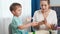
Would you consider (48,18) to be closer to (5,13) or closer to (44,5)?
(44,5)

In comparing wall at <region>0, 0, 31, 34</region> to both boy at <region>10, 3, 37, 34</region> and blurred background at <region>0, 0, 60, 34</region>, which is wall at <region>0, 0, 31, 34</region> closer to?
blurred background at <region>0, 0, 60, 34</region>

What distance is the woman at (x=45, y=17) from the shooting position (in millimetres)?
784

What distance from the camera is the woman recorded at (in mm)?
784

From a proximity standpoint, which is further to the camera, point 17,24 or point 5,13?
point 5,13

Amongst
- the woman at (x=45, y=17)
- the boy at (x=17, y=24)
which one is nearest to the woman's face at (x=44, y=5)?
the woman at (x=45, y=17)

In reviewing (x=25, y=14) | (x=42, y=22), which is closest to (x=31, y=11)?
(x=25, y=14)

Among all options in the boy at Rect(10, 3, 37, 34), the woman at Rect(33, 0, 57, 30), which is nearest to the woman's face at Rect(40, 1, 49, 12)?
the woman at Rect(33, 0, 57, 30)

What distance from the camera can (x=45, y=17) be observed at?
31.8 inches

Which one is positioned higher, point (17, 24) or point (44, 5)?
point (44, 5)

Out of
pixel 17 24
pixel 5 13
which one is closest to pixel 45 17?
pixel 17 24

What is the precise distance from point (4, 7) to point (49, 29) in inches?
13.4

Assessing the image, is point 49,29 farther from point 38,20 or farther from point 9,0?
point 9,0

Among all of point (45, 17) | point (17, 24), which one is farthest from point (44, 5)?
point (17, 24)

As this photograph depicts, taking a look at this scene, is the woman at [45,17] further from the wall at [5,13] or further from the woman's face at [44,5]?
the wall at [5,13]
